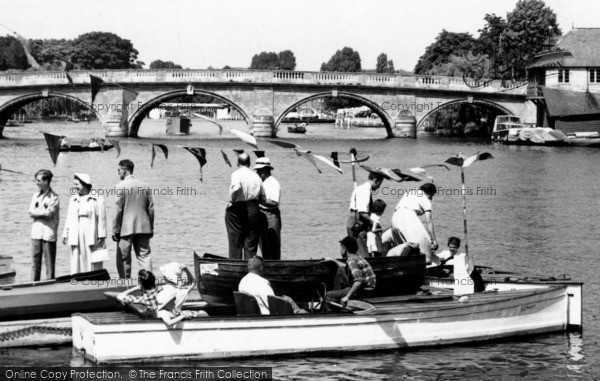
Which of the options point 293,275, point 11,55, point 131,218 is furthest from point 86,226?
point 11,55

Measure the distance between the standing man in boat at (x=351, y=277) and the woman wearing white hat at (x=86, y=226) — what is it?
3.40 metres

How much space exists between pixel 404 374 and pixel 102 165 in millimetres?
37720

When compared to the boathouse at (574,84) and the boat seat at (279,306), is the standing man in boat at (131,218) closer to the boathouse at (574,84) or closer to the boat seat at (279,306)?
the boat seat at (279,306)

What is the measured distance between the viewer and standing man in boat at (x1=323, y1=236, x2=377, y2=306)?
13891mm

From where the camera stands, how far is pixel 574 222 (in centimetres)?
2911

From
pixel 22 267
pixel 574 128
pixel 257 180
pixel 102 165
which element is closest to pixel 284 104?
pixel 574 128

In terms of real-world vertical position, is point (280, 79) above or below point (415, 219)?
above

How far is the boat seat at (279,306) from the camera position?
1329cm

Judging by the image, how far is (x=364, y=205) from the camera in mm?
15945

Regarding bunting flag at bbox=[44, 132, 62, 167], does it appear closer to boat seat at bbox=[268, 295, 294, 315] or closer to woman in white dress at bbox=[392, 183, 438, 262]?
boat seat at bbox=[268, 295, 294, 315]

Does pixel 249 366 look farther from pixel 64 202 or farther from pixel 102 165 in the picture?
pixel 102 165

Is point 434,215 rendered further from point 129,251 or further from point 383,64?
point 383,64

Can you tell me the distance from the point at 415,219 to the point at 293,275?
2383mm

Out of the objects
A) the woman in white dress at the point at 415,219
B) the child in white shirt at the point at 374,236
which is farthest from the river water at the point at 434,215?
the child in white shirt at the point at 374,236
